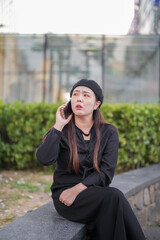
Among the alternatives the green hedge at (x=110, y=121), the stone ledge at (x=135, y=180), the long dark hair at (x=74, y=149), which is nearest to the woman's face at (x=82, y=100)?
the long dark hair at (x=74, y=149)

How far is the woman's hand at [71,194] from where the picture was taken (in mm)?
2074

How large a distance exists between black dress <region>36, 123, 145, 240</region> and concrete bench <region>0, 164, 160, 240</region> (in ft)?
0.40

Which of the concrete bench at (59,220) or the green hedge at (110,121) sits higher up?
the green hedge at (110,121)

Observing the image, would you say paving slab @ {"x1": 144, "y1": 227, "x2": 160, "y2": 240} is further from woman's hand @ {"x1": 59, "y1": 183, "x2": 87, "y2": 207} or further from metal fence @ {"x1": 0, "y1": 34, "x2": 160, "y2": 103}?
metal fence @ {"x1": 0, "y1": 34, "x2": 160, "y2": 103}

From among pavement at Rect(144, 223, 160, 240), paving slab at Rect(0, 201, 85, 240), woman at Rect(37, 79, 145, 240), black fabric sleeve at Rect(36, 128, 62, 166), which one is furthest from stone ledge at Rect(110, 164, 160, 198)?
black fabric sleeve at Rect(36, 128, 62, 166)

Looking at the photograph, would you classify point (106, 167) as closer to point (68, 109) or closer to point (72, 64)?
point (68, 109)

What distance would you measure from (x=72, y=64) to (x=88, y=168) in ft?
28.9

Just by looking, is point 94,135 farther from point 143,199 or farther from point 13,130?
point 13,130

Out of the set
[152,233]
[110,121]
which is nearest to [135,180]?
[152,233]

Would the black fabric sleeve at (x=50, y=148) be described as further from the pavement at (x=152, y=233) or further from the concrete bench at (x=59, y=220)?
the pavement at (x=152, y=233)

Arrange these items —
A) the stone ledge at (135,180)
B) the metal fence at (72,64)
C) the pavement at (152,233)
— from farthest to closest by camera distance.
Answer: the metal fence at (72,64)
the stone ledge at (135,180)
the pavement at (152,233)

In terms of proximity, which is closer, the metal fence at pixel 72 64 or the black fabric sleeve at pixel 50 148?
the black fabric sleeve at pixel 50 148

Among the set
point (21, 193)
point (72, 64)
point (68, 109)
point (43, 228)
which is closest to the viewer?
point (43, 228)

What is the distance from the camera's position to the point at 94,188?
2.06 m
